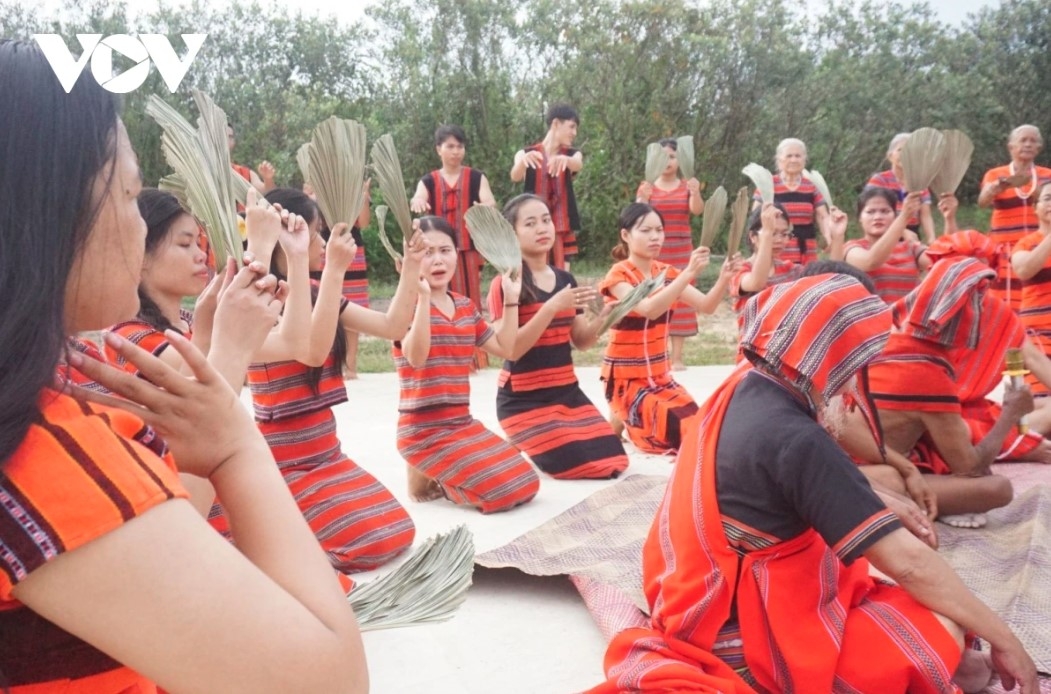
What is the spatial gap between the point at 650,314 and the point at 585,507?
4.48 feet

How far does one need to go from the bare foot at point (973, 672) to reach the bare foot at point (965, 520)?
124cm

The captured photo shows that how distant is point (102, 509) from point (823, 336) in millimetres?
1733

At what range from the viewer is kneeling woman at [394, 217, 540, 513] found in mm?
4078

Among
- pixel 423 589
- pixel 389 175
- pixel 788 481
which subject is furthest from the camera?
pixel 389 175

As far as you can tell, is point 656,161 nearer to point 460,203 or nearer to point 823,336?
point 460,203

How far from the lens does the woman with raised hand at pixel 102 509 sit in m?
0.78

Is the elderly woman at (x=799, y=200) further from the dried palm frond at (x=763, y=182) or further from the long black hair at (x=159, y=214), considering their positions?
the long black hair at (x=159, y=214)

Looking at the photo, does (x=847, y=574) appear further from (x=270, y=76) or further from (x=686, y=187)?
(x=270, y=76)

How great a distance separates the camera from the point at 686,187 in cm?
797

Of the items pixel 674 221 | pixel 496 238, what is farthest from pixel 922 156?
pixel 496 238

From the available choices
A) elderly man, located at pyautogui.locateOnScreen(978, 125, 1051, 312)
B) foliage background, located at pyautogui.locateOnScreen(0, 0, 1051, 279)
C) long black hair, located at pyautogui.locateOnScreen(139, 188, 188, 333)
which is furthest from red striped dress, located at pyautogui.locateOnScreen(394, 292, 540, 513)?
foliage background, located at pyautogui.locateOnScreen(0, 0, 1051, 279)

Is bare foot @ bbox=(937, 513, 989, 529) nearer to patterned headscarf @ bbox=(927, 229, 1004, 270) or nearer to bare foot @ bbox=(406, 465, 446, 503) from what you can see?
patterned headscarf @ bbox=(927, 229, 1004, 270)

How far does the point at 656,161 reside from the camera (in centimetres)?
786

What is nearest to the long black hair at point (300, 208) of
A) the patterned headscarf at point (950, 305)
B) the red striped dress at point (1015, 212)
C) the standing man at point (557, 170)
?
the patterned headscarf at point (950, 305)
